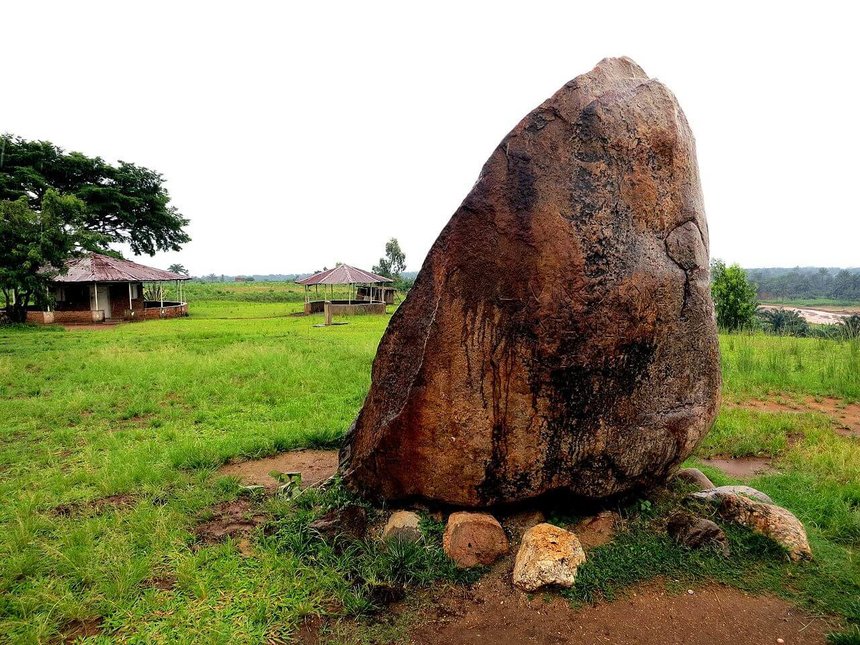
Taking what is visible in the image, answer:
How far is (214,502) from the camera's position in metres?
4.82

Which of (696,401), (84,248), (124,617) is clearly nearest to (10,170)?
(84,248)

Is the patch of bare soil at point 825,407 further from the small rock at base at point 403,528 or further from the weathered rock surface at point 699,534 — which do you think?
the small rock at base at point 403,528

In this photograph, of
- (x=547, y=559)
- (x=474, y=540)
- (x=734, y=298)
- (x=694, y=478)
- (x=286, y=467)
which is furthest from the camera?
(x=734, y=298)

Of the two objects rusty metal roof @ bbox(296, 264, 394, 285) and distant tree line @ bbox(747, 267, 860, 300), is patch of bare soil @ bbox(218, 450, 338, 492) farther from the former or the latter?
distant tree line @ bbox(747, 267, 860, 300)

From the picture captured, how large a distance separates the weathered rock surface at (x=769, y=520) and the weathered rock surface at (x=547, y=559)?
1421 mm

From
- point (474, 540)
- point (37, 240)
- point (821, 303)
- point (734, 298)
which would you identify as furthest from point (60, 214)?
point (821, 303)

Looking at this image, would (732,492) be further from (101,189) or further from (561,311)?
(101,189)

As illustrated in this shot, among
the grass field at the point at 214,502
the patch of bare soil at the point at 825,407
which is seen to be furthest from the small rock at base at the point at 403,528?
the patch of bare soil at the point at 825,407

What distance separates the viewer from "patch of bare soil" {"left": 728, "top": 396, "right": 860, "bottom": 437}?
7695 millimetres

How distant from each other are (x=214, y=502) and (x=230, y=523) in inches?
19.1

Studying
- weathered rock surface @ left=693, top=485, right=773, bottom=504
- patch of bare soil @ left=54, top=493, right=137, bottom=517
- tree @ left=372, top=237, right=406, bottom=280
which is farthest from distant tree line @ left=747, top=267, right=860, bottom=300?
patch of bare soil @ left=54, top=493, right=137, bottom=517

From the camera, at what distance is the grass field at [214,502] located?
3375 millimetres

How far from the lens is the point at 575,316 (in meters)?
3.91

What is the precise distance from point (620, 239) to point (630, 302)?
487 millimetres
